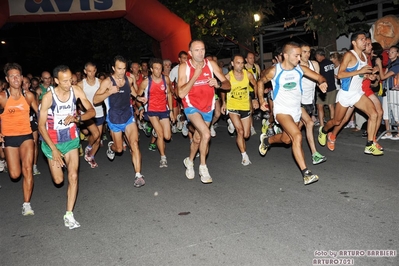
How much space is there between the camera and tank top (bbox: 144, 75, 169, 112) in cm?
830

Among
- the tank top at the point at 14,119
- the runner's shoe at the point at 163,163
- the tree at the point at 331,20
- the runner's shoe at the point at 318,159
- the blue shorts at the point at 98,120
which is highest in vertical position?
the tree at the point at 331,20

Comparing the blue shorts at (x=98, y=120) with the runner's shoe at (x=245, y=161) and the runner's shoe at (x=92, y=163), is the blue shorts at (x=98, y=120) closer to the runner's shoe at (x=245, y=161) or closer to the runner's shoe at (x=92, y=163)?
the runner's shoe at (x=92, y=163)

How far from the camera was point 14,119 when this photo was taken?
612 centimetres

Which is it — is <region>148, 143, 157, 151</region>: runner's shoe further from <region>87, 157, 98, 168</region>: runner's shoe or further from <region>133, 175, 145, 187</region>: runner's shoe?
<region>133, 175, 145, 187</region>: runner's shoe

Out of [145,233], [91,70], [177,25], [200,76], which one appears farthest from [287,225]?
[177,25]

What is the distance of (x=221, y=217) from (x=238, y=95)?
10.9ft

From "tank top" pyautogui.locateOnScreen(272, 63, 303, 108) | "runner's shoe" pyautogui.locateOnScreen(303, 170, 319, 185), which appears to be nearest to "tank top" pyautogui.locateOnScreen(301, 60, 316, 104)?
"tank top" pyautogui.locateOnScreen(272, 63, 303, 108)

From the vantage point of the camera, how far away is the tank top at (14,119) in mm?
6086

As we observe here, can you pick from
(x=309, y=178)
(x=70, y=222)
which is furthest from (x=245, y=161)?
(x=70, y=222)

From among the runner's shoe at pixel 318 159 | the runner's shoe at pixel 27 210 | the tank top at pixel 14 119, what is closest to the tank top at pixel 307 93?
the runner's shoe at pixel 318 159

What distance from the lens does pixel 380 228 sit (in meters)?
4.45

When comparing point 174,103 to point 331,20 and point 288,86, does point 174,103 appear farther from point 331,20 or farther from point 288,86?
point 288,86

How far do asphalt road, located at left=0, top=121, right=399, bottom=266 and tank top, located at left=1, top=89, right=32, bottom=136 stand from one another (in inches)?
43.7

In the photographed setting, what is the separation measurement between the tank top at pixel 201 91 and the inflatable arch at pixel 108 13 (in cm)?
806
